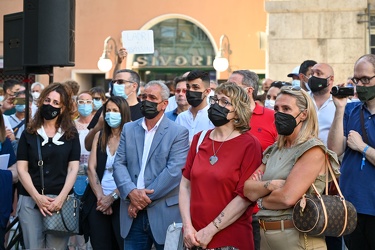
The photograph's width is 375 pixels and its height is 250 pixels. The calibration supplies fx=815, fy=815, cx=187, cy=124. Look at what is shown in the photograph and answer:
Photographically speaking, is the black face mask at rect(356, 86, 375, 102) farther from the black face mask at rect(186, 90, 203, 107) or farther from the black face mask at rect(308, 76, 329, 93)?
the black face mask at rect(186, 90, 203, 107)

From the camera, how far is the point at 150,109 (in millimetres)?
7625

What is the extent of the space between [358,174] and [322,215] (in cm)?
129

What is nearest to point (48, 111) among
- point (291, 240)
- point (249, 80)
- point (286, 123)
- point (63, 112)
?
point (63, 112)

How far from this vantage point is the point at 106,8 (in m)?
26.0

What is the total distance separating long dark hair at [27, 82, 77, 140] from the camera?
8.46m

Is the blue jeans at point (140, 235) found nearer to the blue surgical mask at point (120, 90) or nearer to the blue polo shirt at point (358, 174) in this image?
the blue polo shirt at point (358, 174)

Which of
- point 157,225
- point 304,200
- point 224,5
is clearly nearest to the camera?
point 304,200

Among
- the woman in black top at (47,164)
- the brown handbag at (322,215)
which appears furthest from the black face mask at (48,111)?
the brown handbag at (322,215)

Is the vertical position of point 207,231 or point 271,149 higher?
point 271,149

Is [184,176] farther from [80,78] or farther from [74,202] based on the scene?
[80,78]

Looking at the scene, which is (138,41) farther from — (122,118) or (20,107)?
(122,118)

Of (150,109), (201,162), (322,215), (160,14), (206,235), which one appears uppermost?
(160,14)

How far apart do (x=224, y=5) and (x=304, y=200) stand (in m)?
19.8

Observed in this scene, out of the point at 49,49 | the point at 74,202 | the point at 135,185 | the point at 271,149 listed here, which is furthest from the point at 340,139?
the point at 49,49
